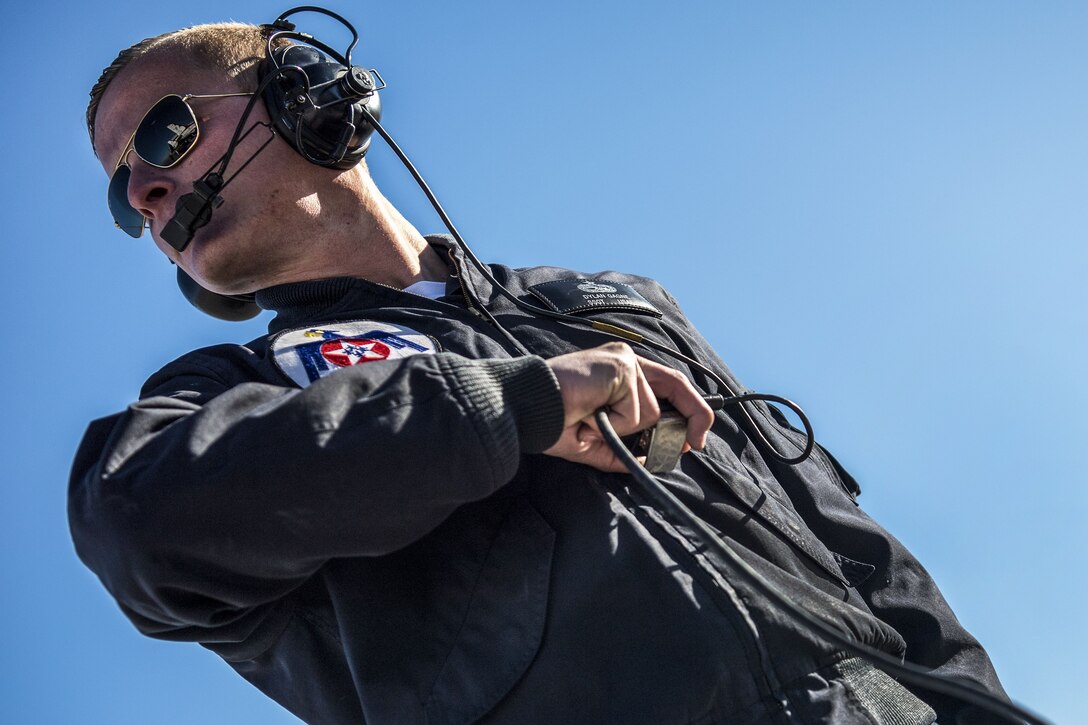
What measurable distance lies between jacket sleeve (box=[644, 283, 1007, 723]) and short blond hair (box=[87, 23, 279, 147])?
1.95 m

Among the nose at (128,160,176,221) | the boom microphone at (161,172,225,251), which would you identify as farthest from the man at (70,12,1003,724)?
the nose at (128,160,176,221)

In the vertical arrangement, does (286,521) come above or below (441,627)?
above

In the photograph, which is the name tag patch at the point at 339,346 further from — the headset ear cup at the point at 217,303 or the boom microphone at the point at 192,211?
the headset ear cup at the point at 217,303

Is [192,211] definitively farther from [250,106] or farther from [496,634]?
[496,634]

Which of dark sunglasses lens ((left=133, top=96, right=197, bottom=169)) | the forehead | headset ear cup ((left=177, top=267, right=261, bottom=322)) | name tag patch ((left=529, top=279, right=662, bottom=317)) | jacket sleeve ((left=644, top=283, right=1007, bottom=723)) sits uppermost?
the forehead

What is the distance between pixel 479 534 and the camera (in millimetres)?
2061

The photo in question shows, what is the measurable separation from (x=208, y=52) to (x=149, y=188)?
512 millimetres

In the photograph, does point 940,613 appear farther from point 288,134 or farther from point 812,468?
point 288,134

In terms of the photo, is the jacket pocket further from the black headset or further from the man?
the black headset

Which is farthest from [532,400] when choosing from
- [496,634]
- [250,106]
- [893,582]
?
[250,106]

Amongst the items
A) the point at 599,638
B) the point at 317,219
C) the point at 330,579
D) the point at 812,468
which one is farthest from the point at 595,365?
the point at 317,219

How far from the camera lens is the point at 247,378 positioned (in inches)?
91.4

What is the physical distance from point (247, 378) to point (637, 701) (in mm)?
1145

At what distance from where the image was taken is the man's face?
302 centimetres
